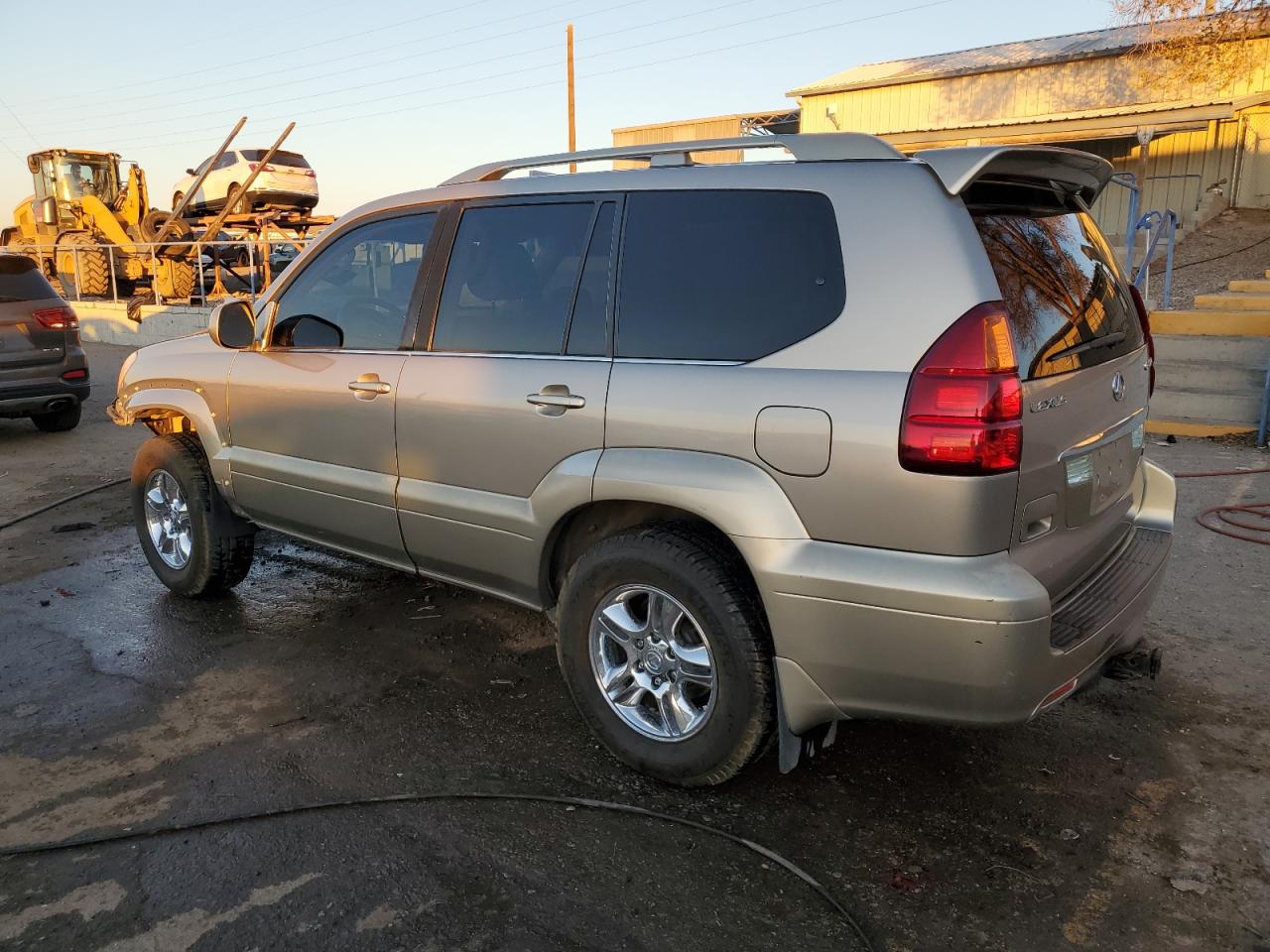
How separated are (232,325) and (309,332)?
399mm

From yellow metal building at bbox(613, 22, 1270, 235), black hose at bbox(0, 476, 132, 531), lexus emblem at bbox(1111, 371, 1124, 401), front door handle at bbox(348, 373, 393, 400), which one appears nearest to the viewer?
lexus emblem at bbox(1111, 371, 1124, 401)

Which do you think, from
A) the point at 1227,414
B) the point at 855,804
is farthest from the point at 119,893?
Result: the point at 1227,414

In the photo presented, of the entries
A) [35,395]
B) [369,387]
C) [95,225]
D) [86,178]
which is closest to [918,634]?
[369,387]

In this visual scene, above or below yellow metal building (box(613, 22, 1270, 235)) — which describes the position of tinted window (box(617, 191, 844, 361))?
below

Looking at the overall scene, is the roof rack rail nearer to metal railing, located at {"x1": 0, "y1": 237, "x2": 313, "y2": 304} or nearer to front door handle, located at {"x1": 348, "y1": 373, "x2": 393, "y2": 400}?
front door handle, located at {"x1": 348, "y1": 373, "x2": 393, "y2": 400}

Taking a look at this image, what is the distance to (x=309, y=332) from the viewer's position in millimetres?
4191

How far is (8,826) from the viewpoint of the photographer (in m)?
2.94

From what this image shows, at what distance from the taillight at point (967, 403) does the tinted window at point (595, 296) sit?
112cm

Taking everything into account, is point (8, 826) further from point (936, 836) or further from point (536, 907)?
point (936, 836)

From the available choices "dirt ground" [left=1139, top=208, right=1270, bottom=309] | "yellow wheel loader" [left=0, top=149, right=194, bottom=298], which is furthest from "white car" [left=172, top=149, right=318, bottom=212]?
"dirt ground" [left=1139, top=208, right=1270, bottom=309]

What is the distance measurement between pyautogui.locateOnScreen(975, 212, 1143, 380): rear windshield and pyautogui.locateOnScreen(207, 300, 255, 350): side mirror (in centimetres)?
323

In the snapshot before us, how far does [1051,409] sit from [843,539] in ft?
2.17

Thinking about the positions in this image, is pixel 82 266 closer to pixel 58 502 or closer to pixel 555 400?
pixel 58 502

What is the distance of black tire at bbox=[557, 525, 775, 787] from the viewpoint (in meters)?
2.79
